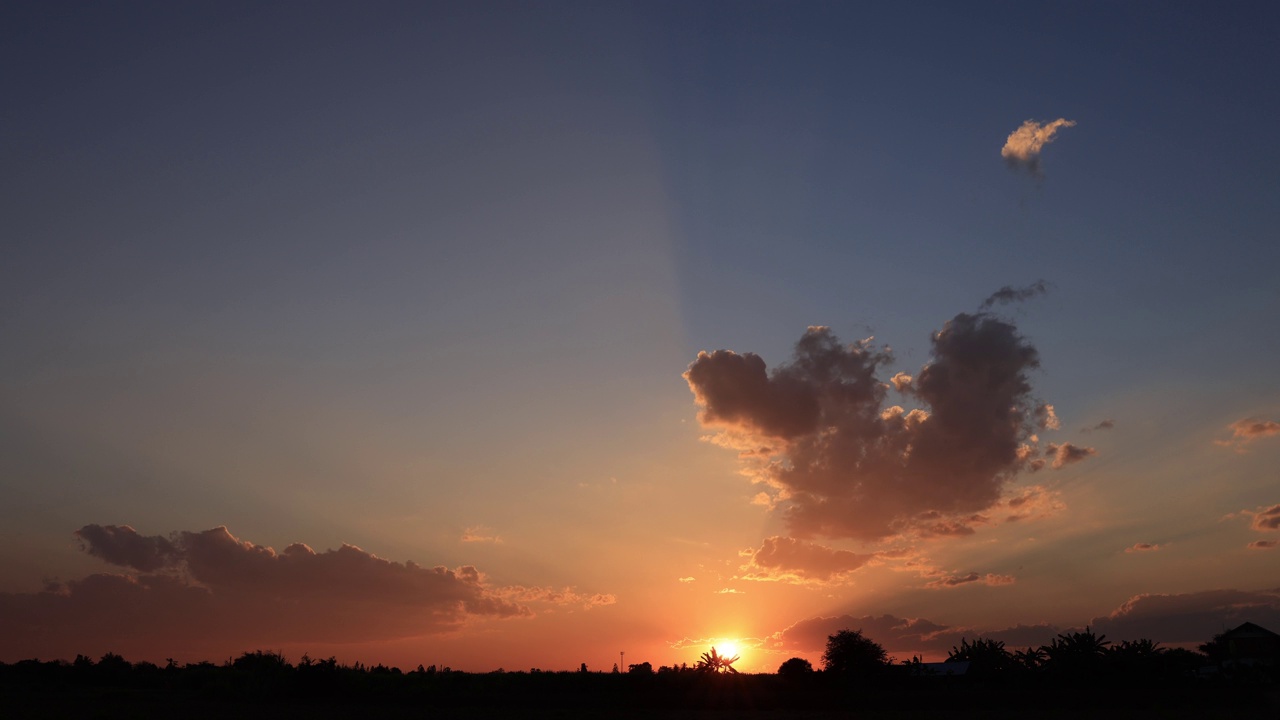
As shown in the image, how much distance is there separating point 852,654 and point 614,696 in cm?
5903

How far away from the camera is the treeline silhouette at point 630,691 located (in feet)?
227

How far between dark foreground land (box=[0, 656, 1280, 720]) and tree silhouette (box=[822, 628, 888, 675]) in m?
25.6

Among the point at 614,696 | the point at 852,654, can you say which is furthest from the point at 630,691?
the point at 852,654

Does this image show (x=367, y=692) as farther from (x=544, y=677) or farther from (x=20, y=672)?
(x=20, y=672)

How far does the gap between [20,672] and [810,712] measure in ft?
304

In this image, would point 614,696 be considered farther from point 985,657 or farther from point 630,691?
A: point 985,657

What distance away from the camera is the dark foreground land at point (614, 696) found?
2635 inches

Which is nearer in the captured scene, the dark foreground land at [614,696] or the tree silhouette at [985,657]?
the dark foreground land at [614,696]

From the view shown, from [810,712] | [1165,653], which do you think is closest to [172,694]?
[810,712]

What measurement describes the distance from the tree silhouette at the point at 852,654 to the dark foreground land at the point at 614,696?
25.6 meters

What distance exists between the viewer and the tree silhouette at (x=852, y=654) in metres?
123

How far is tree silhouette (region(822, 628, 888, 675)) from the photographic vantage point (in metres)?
123

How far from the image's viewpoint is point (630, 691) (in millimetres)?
84688

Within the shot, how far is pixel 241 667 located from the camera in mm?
83750
